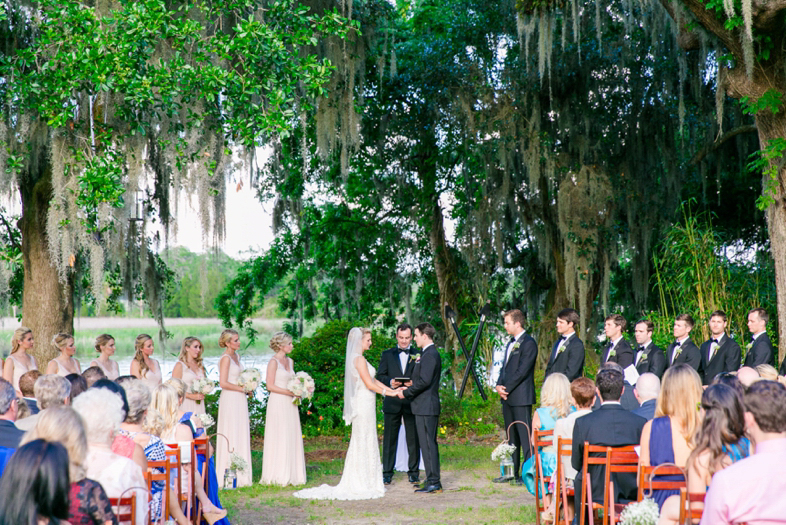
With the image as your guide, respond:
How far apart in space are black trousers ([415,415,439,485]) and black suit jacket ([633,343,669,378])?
229cm

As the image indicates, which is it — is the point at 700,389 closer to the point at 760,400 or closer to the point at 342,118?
the point at 760,400

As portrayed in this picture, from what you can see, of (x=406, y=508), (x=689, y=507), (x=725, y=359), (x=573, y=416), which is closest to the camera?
(x=689, y=507)

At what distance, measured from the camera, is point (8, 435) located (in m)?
3.74

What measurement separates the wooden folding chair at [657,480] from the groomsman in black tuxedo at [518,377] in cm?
337

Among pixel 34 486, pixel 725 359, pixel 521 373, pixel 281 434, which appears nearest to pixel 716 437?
pixel 34 486

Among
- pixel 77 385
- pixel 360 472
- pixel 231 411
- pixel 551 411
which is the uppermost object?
pixel 77 385

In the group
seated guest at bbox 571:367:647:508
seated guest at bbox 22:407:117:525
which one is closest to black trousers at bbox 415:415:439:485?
seated guest at bbox 571:367:647:508

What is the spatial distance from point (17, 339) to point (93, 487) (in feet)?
18.5

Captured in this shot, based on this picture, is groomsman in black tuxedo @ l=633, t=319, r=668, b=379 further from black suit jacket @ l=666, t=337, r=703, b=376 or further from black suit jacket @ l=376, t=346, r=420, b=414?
black suit jacket @ l=376, t=346, r=420, b=414

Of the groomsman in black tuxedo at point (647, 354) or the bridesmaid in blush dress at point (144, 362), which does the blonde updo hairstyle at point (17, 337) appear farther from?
the groomsman in black tuxedo at point (647, 354)

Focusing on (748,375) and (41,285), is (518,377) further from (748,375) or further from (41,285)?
(41,285)

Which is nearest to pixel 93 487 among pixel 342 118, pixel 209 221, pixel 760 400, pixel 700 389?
pixel 760 400

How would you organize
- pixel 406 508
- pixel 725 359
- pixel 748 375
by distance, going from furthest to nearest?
pixel 725 359 → pixel 406 508 → pixel 748 375

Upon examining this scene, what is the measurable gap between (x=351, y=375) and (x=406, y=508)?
148cm
